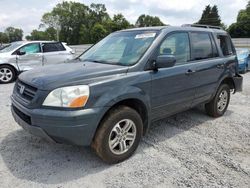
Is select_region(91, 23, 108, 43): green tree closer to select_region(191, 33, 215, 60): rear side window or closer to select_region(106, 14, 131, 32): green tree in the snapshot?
select_region(106, 14, 131, 32): green tree

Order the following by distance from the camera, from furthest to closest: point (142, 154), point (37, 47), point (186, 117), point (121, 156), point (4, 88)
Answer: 1. point (37, 47)
2. point (4, 88)
3. point (186, 117)
4. point (142, 154)
5. point (121, 156)

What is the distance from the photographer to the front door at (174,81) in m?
3.68

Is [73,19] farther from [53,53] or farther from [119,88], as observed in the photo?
[119,88]

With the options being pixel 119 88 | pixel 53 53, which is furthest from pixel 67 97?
pixel 53 53

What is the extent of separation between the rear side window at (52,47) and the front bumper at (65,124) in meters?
7.72

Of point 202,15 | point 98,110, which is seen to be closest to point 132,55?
point 98,110

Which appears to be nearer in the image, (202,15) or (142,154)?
(142,154)

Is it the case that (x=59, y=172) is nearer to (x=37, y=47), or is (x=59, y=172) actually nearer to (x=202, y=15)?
(x=37, y=47)

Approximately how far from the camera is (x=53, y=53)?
10.3 m

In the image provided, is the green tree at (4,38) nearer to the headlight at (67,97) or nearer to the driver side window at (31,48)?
the driver side window at (31,48)

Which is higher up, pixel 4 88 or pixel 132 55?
pixel 132 55

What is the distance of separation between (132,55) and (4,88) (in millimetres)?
6017

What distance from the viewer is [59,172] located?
3.12m

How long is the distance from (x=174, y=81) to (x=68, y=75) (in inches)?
65.8
